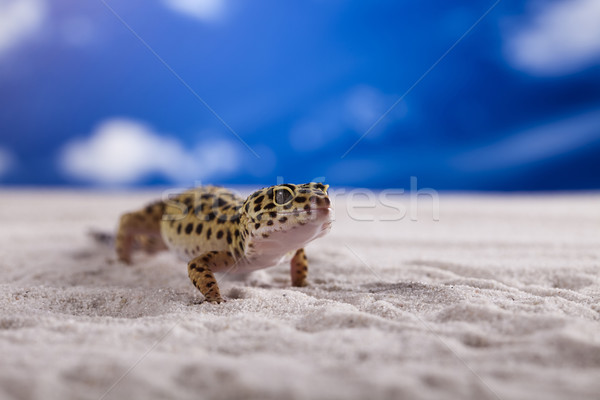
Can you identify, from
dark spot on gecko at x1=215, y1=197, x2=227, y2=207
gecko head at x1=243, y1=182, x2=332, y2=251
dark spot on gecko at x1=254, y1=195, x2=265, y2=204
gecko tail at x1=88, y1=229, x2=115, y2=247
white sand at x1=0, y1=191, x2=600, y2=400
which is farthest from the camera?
gecko tail at x1=88, y1=229, x2=115, y2=247

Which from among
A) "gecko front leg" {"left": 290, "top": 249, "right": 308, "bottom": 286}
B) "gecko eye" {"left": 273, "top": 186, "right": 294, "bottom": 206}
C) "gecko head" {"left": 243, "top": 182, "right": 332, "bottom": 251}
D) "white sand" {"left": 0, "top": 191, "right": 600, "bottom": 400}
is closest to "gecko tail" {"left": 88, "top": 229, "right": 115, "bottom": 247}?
"white sand" {"left": 0, "top": 191, "right": 600, "bottom": 400}

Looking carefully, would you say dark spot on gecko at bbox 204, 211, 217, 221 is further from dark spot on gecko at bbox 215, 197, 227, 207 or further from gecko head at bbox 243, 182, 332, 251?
gecko head at bbox 243, 182, 332, 251

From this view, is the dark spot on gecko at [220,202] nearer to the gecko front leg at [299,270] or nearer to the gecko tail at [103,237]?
the gecko front leg at [299,270]

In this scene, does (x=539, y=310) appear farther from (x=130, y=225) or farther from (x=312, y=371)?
(x=130, y=225)

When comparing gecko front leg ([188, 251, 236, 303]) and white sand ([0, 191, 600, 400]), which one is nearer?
white sand ([0, 191, 600, 400])

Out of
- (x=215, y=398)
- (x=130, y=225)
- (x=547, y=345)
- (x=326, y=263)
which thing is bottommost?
(x=215, y=398)

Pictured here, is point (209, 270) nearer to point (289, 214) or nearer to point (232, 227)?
point (232, 227)

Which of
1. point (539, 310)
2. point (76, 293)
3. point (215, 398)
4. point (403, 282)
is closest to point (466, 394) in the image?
point (215, 398)
